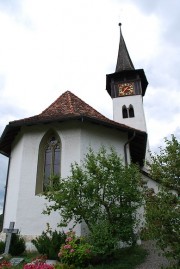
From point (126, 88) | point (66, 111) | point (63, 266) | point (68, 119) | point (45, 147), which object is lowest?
point (63, 266)

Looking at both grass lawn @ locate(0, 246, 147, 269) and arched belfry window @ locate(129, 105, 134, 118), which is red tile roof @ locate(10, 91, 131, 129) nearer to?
grass lawn @ locate(0, 246, 147, 269)

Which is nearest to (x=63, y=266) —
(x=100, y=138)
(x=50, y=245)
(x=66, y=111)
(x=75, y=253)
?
(x=75, y=253)

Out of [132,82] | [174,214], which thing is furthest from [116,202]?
[132,82]

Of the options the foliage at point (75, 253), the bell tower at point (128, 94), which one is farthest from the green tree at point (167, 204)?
the bell tower at point (128, 94)

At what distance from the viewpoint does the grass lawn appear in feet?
25.6

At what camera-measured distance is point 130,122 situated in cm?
2725

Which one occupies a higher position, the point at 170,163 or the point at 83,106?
the point at 83,106

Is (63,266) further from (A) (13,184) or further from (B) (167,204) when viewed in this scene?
(A) (13,184)

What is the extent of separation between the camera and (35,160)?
1179cm

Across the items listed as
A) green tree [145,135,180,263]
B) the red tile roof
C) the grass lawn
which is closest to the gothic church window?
the red tile roof

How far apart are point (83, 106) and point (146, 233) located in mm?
8240

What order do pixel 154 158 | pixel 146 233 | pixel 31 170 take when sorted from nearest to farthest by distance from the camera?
pixel 146 233 < pixel 154 158 < pixel 31 170

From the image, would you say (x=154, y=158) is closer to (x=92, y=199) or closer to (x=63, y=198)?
(x=92, y=199)

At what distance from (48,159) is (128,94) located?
715 inches
